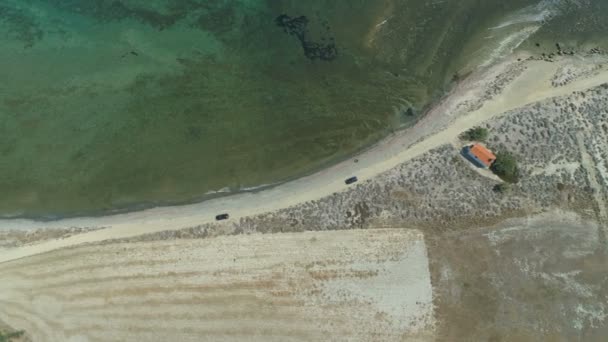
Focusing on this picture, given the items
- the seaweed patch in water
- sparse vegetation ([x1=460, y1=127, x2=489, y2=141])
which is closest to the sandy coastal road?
sparse vegetation ([x1=460, y1=127, x2=489, y2=141])

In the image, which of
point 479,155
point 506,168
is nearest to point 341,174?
point 479,155

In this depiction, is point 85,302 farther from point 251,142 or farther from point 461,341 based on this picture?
point 461,341

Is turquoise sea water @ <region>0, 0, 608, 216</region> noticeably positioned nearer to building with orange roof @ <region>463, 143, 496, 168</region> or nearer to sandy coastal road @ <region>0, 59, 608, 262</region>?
sandy coastal road @ <region>0, 59, 608, 262</region>

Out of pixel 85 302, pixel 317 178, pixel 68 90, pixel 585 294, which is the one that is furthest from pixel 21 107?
pixel 585 294

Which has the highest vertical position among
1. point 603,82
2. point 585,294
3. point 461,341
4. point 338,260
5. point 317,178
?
point 603,82

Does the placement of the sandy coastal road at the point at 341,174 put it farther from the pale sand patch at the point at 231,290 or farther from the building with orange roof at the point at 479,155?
the building with orange roof at the point at 479,155

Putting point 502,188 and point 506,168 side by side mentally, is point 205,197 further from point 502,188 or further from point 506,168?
point 506,168
